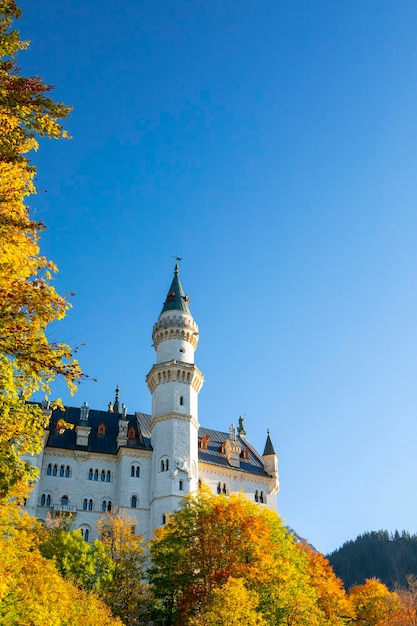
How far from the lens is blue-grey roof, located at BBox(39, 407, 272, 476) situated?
2707 inches

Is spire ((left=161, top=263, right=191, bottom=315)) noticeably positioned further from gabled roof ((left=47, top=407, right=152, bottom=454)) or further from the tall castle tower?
gabled roof ((left=47, top=407, right=152, bottom=454))

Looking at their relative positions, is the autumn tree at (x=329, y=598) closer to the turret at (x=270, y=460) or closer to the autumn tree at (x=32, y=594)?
the autumn tree at (x=32, y=594)

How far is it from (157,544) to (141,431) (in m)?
28.4

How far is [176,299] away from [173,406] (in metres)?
14.1

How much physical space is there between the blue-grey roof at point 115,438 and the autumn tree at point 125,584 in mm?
17486

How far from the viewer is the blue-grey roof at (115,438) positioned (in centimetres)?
6875

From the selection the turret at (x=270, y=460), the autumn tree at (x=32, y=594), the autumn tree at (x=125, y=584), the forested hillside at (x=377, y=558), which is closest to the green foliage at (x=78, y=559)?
the autumn tree at (x=125, y=584)

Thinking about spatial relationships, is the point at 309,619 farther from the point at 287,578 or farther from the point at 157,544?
the point at 157,544

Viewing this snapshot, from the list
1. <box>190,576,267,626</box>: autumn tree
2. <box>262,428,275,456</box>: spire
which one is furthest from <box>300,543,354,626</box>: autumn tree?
<box>262,428,275,456</box>: spire

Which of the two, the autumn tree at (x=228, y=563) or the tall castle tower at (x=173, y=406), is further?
the tall castle tower at (x=173, y=406)

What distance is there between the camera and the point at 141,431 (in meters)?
71.8

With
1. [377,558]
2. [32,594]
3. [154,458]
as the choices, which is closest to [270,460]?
[154,458]

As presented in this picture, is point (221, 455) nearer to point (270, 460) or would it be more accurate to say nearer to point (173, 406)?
point (270, 460)

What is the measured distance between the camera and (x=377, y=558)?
176 m
